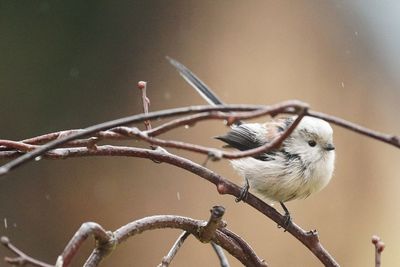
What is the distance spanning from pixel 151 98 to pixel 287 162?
209 cm

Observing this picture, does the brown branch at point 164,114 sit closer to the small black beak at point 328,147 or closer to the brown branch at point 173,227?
the brown branch at point 173,227

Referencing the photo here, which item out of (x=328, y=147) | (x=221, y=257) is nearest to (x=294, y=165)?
(x=328, y=147)

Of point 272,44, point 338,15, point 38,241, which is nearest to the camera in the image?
point 38,241

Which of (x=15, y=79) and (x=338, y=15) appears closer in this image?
(x=15, y=79)

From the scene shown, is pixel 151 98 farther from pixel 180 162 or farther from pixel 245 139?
pixel 180 162

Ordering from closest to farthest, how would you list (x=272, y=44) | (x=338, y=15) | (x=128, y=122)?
(x=128, y=122) < (x=272, y=44) < (x=338, y=15)

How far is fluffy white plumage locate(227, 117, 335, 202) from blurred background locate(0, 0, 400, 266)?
5.47ft

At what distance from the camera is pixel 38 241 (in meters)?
4.42

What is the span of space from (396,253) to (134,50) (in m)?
2.18

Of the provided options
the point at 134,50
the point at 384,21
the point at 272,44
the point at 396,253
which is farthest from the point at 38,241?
the point at 384,21

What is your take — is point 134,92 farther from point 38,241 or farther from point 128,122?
point 128,122

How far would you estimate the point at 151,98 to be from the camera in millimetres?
4500

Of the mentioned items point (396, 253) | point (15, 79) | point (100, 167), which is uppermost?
point (15, 79)

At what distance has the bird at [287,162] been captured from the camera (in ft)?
8.20
